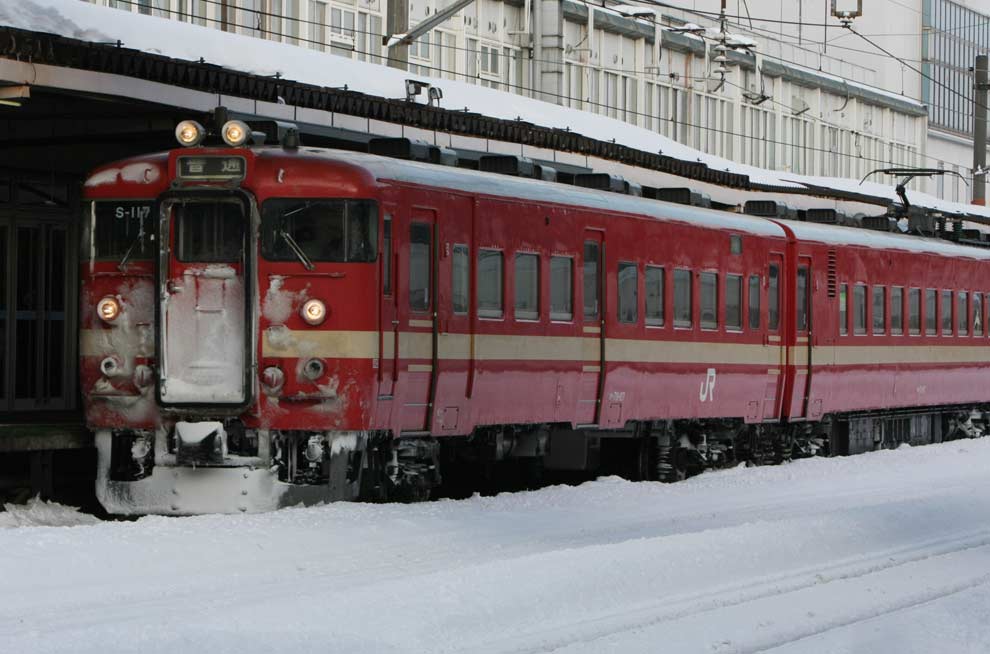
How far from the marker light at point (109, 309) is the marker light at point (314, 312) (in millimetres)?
1679

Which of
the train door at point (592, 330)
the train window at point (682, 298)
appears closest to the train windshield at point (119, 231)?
the train door at point (592, 330)

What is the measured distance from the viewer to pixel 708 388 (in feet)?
70.8

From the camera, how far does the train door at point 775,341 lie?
76.2 feet

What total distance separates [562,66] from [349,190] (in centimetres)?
3510

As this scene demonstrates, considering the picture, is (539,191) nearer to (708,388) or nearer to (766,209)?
(708,388)

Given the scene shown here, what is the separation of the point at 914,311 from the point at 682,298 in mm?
7566

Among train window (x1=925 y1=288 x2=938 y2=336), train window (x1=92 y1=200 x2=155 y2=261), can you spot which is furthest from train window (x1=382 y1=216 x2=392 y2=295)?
train window (x1=925 y1=288 x2=938 y2=336)

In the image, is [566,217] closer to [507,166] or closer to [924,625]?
[507,166]

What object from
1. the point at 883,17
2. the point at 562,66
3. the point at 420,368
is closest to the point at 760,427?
the point at 420,368

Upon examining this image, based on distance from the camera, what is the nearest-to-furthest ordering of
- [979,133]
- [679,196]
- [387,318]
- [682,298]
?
[387,318] → [682,298] → [679,196] → [979,133]

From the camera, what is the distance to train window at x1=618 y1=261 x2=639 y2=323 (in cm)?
1961

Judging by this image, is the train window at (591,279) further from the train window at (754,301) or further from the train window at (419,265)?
the train window at (754,301)

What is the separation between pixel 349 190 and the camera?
15.5 meters

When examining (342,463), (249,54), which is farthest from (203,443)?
(249,54)
